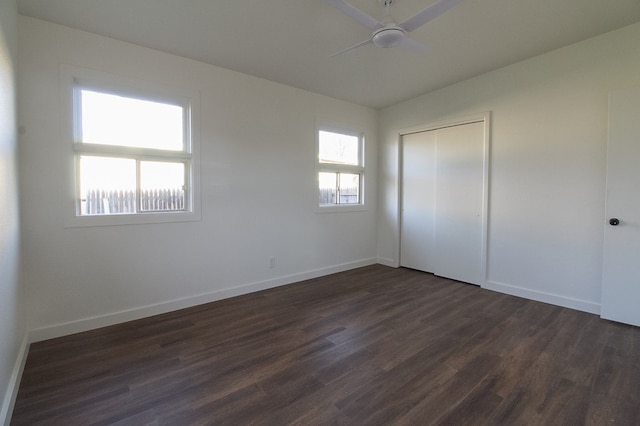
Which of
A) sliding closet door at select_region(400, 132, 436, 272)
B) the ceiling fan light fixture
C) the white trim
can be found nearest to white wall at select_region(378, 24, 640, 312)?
sliding closet door at select_region(400, 132, 436, 272)

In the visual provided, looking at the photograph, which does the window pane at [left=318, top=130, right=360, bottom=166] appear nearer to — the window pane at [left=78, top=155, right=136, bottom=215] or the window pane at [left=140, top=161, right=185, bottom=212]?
the window pane at [left=140, top=161, right=185, bottom=212]

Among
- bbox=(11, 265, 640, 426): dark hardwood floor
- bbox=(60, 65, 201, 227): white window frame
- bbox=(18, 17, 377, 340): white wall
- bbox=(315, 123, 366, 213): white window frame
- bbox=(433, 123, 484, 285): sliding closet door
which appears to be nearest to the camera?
bbox=(11, 265, 640, 426): dark hardwood floor

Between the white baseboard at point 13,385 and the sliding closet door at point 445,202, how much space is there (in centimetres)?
462

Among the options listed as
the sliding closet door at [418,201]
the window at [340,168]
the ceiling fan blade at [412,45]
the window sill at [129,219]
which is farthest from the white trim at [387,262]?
the ceiling fan blade at [412,45]

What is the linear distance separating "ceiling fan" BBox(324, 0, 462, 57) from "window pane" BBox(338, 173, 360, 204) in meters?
2.60

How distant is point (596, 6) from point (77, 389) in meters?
5.02

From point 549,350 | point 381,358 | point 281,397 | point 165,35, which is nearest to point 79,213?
point 165,35

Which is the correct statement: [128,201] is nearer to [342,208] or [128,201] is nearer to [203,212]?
[203,212]

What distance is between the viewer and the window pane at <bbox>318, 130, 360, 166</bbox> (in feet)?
14.9

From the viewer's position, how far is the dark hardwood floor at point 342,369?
166cm

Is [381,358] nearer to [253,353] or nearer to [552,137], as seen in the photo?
[253,353]

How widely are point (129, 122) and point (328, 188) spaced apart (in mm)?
2792

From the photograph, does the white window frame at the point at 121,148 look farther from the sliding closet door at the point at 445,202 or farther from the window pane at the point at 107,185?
the sliding closet door at the point at 445,202

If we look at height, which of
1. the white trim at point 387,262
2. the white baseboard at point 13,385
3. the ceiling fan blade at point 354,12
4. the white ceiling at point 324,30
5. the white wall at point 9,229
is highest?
the white ceiling at point 324,30
